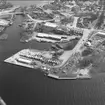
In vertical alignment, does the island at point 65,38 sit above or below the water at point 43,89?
above

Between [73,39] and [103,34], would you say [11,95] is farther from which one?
[103,34]

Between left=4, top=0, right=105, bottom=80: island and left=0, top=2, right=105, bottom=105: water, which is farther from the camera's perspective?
left=4, top=0, right=105, bottom=80: island

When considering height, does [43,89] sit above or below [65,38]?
below

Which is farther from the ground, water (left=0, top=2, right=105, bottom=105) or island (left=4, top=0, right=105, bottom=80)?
island (left=4, top=0, right=105, bottom=80)

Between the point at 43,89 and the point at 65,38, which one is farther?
the point at 65,38

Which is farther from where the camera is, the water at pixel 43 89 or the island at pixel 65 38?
the island at pixel 65 38

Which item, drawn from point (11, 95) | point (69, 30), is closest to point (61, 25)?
point (69, 30)
